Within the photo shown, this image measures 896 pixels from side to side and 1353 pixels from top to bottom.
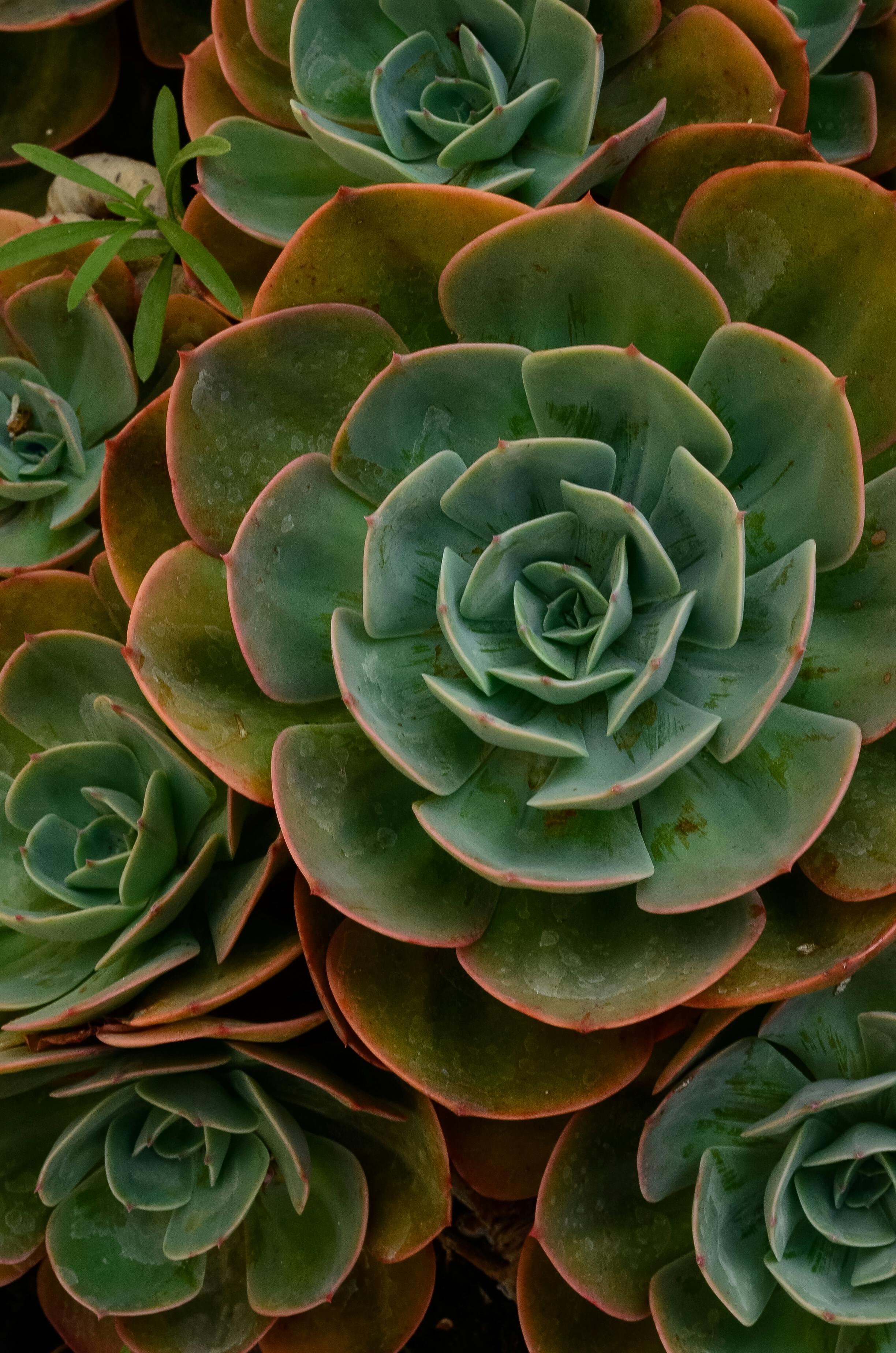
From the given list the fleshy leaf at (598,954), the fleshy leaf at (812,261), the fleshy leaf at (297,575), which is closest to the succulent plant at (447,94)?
the fleshy leaf at (812,261)

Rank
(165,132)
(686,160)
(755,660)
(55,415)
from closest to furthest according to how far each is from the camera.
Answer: (755,660), (686,160), (165,132), (55,415)

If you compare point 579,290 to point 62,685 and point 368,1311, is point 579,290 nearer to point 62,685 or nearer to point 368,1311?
point 62,685

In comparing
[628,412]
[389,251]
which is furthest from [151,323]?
[628,412]

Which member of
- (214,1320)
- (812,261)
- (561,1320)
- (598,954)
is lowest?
(214,1320)

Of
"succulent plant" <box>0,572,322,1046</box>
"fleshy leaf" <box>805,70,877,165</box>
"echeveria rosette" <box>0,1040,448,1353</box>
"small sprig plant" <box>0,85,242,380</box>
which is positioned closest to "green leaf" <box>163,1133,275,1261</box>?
"echeveria rosette" <box>0,1040,448,1353</box>

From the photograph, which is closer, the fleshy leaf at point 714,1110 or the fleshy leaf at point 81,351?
the fleshy leaf at point 714,1110

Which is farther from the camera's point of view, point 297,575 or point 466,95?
point 466,95

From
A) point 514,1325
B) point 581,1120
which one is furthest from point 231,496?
point 514,1325

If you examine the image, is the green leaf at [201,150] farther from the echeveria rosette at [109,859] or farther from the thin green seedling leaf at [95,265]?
the echeveria rosette at [109,859]
